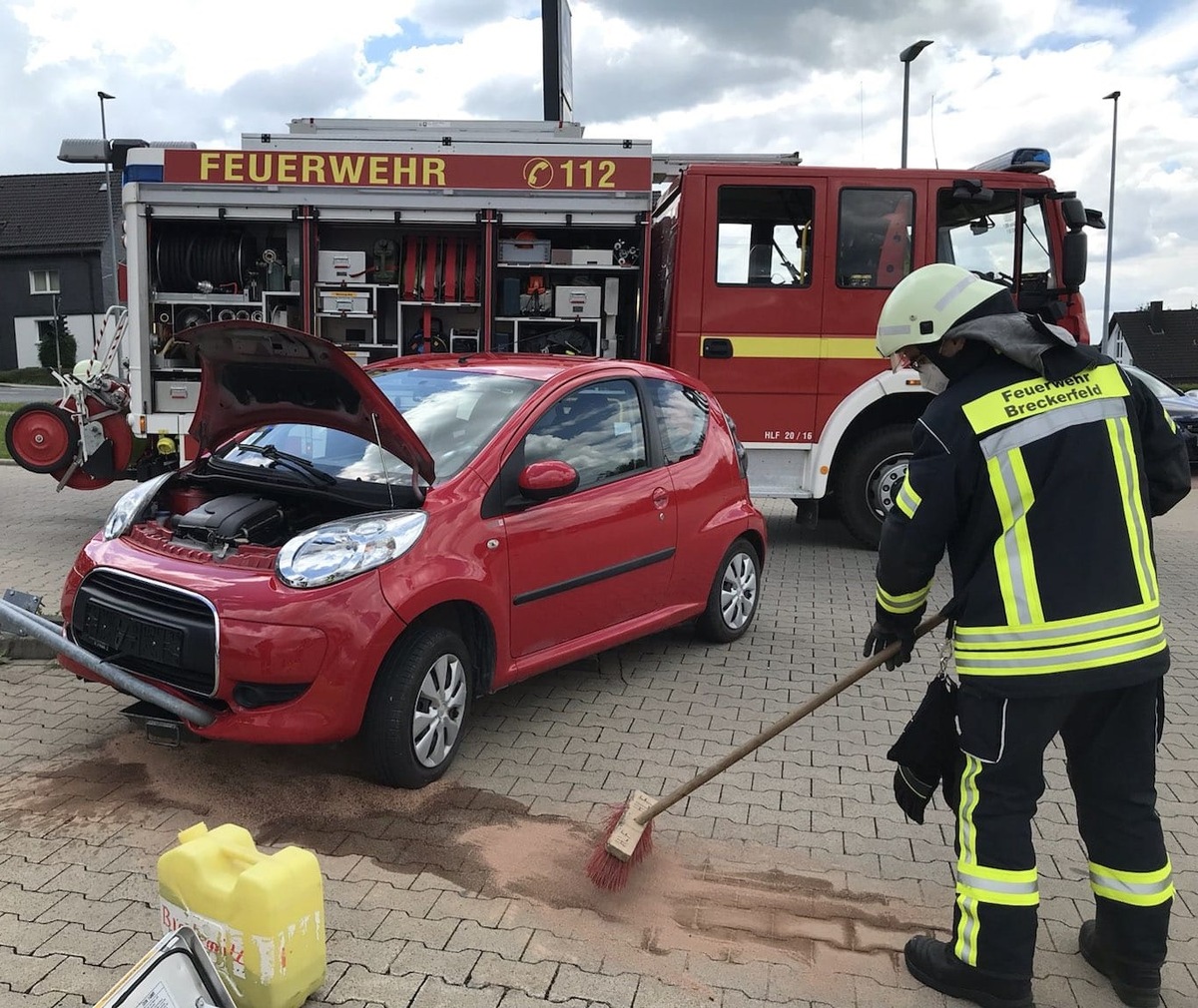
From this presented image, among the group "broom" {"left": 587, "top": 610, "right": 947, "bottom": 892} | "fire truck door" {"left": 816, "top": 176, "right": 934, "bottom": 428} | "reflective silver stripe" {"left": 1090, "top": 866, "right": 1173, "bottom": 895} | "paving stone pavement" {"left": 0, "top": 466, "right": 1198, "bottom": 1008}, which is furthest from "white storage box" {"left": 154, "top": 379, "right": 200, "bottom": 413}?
"reflective silver stripe" {"left": 1090, "top": 866, "right": 1173, "bottom": 895}

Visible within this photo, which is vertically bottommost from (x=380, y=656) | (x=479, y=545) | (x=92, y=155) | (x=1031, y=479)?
(x=380, y=656)

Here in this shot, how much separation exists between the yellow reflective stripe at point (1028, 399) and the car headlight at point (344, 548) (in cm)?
206

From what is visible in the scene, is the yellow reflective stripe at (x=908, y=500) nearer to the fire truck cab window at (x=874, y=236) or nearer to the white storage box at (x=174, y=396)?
the fire truck cab window at (x=874, y=236)

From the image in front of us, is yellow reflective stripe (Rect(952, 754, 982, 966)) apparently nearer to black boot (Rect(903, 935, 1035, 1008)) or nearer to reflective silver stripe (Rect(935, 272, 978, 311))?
black boot (Rect(903, 935, 1035, 1008))

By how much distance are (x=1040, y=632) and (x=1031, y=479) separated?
15.3 inches

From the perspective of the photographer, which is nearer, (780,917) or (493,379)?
(780,917)

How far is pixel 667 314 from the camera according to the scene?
832cm

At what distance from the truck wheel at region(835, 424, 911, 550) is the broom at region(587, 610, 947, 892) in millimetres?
5492

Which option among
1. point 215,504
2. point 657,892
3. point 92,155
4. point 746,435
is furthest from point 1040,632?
point 92,155

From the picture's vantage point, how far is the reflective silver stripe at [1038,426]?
260 centimetres

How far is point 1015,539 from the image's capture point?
103 inches

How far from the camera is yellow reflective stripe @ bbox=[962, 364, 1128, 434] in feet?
8.60

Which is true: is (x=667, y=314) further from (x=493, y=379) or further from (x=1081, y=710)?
(x=1081, y=710)

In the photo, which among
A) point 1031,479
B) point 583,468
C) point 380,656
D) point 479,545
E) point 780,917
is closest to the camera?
point 1031,479
